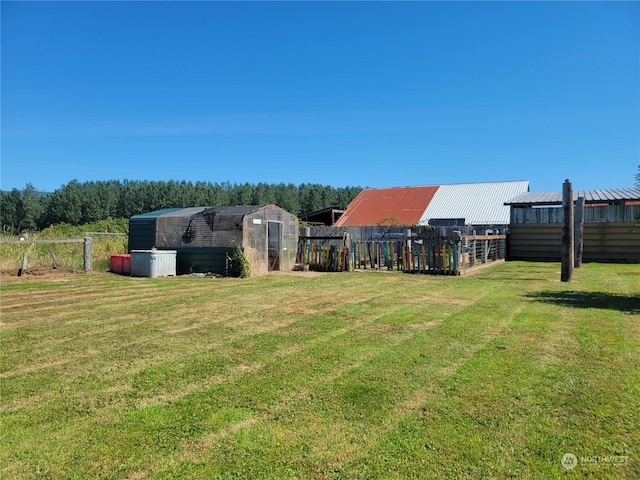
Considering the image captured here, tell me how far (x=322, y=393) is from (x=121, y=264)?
48.1ft

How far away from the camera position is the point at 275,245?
59.7ft

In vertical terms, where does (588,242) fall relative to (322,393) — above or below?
above

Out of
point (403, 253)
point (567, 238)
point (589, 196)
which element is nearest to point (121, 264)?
point (403, 253)

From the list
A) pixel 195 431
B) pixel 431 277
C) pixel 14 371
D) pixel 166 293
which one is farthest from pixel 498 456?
pixel 431 277

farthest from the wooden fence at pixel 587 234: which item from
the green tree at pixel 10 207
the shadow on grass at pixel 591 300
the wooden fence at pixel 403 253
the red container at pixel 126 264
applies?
the green tree at pixel 10 207

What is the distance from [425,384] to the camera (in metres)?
4.23

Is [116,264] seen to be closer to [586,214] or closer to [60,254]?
[60,254]

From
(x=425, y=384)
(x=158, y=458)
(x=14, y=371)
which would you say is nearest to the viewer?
(x=158, y=458)

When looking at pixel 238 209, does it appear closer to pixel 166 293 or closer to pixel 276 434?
pixel 166 293

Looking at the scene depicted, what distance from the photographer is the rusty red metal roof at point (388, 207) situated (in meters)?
34.8

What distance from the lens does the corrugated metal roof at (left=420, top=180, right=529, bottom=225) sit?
103 ft

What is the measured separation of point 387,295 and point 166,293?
5.53m

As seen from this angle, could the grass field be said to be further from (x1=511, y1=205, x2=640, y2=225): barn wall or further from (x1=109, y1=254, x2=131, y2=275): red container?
(x1=511, y1=205, x2=640, y2=225): barn wall

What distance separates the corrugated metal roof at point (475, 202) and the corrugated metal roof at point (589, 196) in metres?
4.83
